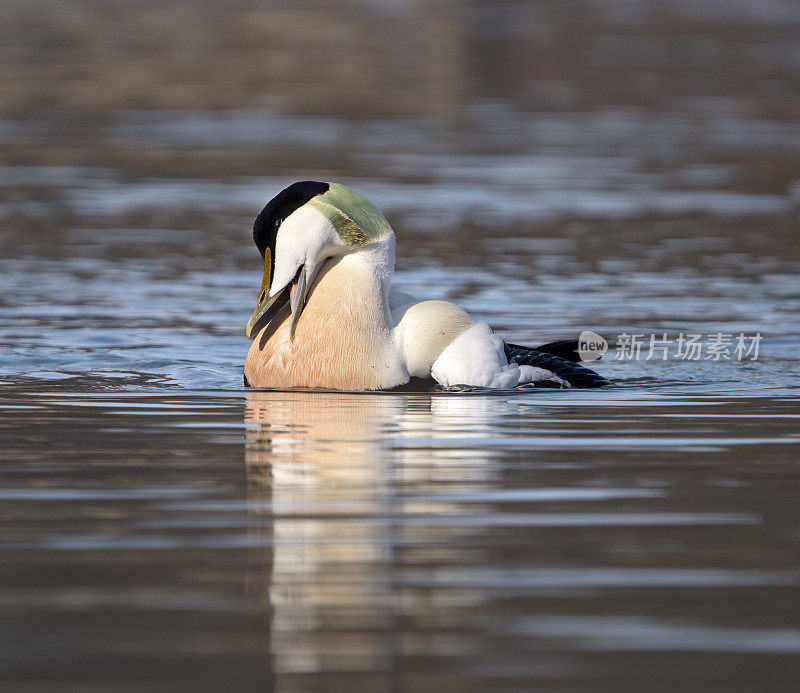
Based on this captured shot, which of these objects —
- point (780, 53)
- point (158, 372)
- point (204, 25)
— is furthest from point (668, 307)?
point (204, 25)

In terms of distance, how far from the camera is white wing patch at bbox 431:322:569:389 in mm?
8578

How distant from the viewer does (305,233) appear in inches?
337

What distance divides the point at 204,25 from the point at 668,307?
91.1ft

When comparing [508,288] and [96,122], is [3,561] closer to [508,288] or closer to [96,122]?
[508,288]

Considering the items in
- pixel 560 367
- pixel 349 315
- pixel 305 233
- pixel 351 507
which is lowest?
pixel 560 367

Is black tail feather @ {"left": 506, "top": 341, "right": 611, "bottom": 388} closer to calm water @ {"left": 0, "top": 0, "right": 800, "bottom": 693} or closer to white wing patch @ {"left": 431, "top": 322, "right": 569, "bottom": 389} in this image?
calm water @ {"left": 0, "top": 0, "right": 800, "bottom": 693}

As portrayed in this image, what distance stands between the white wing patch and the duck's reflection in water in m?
0.17

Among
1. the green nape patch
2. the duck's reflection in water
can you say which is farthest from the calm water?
the green nape patch

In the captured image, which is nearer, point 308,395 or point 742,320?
point 308,395

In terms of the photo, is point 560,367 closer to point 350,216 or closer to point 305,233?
point 350,216

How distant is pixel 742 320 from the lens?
12078 mm

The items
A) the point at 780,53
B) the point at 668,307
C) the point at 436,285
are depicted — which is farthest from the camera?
the point at 780,53

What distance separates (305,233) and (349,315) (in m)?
0.47

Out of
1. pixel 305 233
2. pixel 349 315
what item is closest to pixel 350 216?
pixel 305 233
